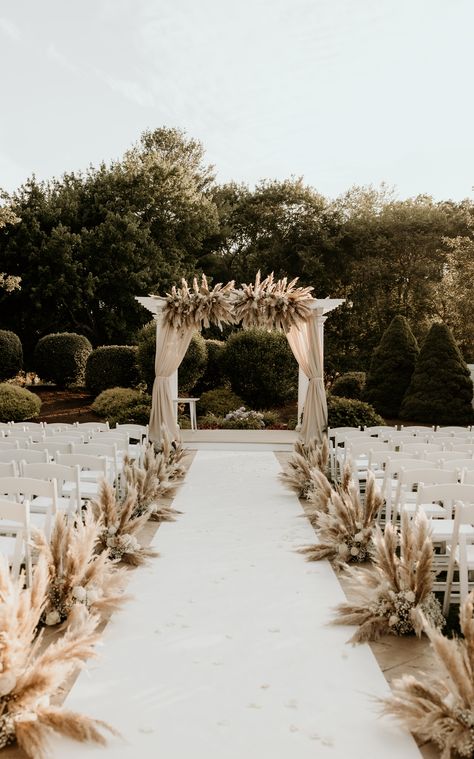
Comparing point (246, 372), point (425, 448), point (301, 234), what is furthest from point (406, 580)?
point (301, 234)

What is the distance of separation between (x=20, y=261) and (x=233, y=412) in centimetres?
1249

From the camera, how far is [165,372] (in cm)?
1261

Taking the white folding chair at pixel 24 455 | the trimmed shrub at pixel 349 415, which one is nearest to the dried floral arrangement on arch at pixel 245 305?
the trimmed shrub at pixel 349 415

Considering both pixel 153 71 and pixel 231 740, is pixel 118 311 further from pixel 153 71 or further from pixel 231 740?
pixel 231 740

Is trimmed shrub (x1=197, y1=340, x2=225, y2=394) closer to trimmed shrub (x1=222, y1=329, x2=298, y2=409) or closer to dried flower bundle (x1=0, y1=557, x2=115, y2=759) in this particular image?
trimmed shrub (x1=222, y1=329, x2=298, y2=409)

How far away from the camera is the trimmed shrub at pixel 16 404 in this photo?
17.5 meters

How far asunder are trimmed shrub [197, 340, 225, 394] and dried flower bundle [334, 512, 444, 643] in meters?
16.2

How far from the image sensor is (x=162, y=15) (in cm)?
1120

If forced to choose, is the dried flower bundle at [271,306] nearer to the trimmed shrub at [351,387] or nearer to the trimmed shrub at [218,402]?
the trimmed shrub at [218,402]

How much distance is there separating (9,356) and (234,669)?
62.0 feet

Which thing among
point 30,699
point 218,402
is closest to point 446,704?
point 30,699

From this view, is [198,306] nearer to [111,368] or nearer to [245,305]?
[245,305]

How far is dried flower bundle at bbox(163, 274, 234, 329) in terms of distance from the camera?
11977mm

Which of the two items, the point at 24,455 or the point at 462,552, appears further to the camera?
the point at 24,455
